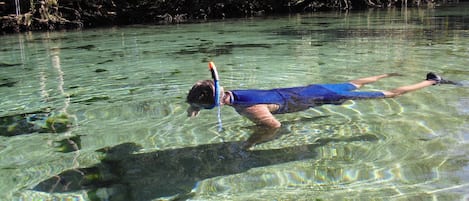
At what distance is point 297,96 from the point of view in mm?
3963

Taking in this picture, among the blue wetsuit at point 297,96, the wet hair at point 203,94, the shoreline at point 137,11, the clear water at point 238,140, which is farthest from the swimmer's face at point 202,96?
the shoreline at point 137,11

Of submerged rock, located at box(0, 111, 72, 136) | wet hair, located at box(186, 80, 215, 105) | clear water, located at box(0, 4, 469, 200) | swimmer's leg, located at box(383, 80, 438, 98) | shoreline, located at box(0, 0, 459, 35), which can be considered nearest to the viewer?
clear water, located at box(0, 4, 469, 200)

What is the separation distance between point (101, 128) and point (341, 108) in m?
2.38

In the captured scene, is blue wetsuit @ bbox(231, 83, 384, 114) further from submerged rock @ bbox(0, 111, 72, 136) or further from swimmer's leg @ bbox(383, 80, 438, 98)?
submerged rock @ bbox(0, 111, 72, 136)

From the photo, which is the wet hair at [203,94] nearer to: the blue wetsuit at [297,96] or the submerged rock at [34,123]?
the blue wetsuit at [297,96]

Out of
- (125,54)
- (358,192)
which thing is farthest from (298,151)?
(125,54)

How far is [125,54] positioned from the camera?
9852mm

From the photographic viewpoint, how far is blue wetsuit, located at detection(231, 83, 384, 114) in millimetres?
3637

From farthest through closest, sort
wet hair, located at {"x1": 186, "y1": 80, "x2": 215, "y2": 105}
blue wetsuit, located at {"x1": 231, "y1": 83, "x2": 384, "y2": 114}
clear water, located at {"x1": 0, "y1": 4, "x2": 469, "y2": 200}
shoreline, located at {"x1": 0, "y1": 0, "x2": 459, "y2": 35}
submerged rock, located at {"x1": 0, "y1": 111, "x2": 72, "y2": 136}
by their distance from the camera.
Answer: shoreline, located at {"x1": 0, "y1": 0, "x2": 459, "y2": 35} < submerged rock, located at {"x1": 0, "y1": 111, "x2": 72, "y2": 136} < blue wetsuit, located at {"x1": 231, "y1": 83, "x2": 384, "y2": 114} < wet hair, located at {"x1": 186, "y1": 80, "x2": 215, "y2": 105} < clear water, located at {"x1": 0, "y1": 4, "x2": 469, "y2": 200}

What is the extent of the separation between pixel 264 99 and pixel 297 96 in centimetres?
41

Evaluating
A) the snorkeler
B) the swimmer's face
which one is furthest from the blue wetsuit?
the swimmer's face

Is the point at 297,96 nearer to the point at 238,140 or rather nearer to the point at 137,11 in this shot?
the point at 238,140

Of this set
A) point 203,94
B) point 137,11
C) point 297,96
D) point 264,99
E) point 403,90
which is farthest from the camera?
point 137,11

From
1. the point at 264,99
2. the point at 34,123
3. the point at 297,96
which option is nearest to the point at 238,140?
the point at 264,99
